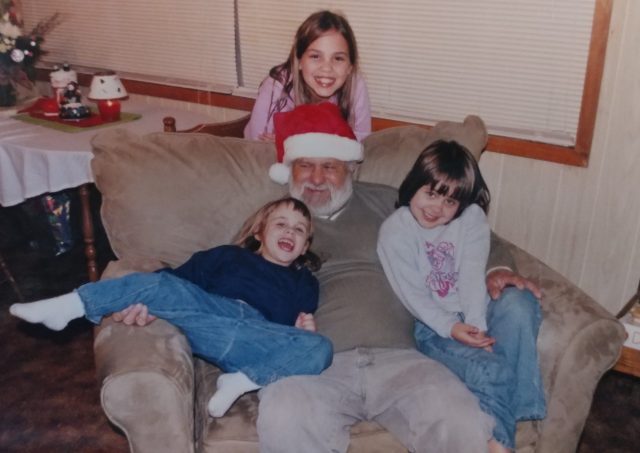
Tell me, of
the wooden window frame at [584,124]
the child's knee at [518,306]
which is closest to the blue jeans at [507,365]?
the child's knee at [518,306]

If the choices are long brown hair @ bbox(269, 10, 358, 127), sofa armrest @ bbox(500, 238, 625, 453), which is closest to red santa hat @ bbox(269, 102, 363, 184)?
long brown hair @ bbox(269, 10, 358, 127)

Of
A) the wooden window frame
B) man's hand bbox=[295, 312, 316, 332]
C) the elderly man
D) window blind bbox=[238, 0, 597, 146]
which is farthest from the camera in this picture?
window blind bbox=[238, 0, 597, 146]

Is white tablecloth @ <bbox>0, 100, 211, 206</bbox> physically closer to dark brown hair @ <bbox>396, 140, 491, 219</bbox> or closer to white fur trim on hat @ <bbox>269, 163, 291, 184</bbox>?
white fur trim on hat @ <bbox>269, 163, 291, 184</bbox>

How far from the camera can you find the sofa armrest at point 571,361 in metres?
1.71

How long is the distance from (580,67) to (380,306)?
121 cm

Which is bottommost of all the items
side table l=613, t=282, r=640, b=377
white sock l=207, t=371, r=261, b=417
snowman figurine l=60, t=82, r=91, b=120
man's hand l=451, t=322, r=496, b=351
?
side table l=613, t=282, r=640, b=377

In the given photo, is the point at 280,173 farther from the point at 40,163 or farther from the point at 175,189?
the point at 40,163

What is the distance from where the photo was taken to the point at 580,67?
244 cm

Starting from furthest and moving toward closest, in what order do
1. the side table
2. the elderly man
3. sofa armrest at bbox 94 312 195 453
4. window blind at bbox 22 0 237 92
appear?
window blind at bbox 22 0 237 92 < the side table < the elderly man < sofa armrest at bbox 94 312 195 453

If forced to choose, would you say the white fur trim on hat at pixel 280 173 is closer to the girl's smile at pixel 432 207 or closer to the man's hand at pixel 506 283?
the girl's smile at pixel 432 207

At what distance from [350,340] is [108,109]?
65.7 inches

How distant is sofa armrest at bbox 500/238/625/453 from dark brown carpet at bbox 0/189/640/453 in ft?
1.97

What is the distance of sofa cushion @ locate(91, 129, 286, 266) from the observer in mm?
1984

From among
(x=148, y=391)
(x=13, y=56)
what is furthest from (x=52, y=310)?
(x=13, y=56)
